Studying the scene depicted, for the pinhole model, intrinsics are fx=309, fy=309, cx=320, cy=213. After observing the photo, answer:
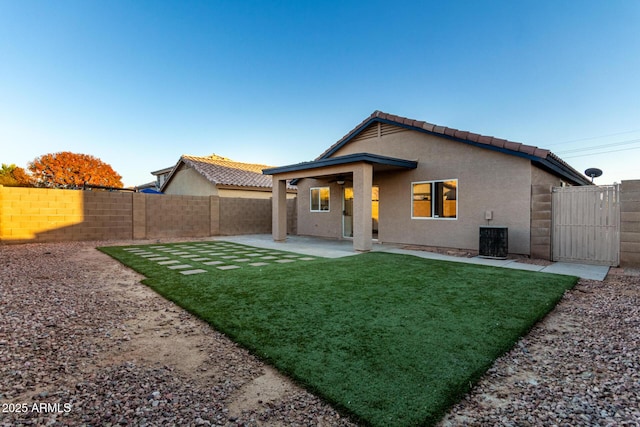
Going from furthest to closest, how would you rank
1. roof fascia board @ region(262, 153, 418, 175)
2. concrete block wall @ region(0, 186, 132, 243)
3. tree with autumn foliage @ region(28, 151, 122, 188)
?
tree with autumn foliage @ region(28, 151, 122, 188) → concrete block wall @ region(0, 186, 132, 243) → roof fascia board @ region(262, 153, 418, 175)

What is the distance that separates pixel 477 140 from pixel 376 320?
7.28m

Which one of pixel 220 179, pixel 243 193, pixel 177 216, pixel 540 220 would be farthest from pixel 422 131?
pixel 220 179

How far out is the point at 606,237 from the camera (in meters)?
7.32

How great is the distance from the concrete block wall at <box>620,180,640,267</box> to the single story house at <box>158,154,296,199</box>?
16537mm

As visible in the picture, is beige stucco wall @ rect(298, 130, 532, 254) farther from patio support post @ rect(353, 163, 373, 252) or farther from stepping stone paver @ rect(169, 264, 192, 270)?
stepping stone paver @ rect(169, 264, 192, 270)

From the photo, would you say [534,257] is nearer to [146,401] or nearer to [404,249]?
[404,249]

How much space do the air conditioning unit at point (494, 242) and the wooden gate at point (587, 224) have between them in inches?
47.7

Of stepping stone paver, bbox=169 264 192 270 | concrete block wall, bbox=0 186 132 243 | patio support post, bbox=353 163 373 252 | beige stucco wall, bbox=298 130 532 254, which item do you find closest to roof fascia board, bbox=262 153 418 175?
patio support post, bbox=353 163 373 252

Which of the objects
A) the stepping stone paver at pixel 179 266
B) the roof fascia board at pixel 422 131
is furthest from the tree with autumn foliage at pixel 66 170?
the stepping stone paver at pixel 179 266

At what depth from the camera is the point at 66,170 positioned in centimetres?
2902

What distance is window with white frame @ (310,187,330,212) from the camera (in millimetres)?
14087

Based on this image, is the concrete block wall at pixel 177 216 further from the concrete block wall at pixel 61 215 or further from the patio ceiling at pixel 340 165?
the patio ceiling at pixel 340 165

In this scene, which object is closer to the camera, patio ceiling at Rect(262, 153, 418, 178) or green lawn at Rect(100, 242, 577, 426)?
green lawn at Rect(100, 242, 577, 426)

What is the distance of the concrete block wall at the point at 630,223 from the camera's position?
6883 millimetres
